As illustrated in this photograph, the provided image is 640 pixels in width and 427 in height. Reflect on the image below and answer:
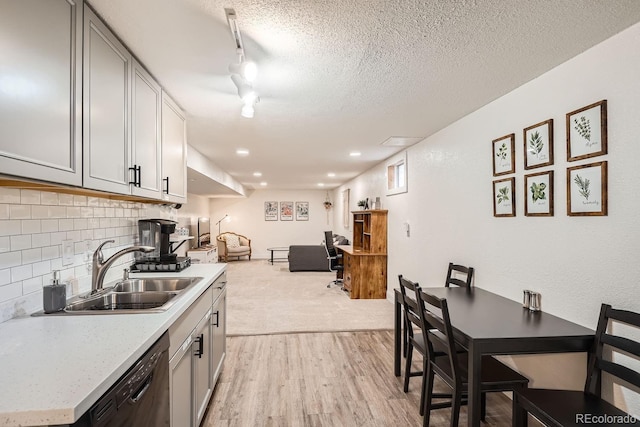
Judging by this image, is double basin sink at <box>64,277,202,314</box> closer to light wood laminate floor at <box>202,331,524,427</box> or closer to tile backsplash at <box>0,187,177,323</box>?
tile backsplash at <box>0,187,177,323</box>

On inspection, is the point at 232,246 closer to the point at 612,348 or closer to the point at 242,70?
the point at 242,70

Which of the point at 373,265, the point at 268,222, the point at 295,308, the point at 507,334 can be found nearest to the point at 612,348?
the point at 507,334

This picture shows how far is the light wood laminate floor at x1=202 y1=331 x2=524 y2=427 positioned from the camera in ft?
7.20

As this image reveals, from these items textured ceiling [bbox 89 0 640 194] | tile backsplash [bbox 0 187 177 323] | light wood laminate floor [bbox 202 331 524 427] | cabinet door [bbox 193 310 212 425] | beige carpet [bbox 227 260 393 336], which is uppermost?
textured ceiling [bbox 89 0 640 194]

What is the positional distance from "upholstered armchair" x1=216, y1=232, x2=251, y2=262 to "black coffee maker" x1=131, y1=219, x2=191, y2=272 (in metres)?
6.70

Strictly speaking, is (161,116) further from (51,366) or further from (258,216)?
(258,216)

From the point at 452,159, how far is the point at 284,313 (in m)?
2.90

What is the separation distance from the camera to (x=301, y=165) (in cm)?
581

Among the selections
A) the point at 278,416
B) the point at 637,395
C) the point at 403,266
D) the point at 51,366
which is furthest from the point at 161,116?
the point at 403,266

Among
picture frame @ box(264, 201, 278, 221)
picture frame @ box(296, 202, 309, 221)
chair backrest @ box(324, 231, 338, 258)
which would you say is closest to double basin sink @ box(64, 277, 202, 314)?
chair backrest @ box(324, 231, 338, 258)

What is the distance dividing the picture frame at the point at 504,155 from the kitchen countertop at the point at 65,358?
242cm

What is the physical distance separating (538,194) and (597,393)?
117cm

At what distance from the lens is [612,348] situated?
168cm

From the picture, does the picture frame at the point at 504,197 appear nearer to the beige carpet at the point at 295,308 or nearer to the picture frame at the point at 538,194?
the picture frame at the point at 538,194
